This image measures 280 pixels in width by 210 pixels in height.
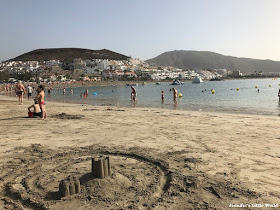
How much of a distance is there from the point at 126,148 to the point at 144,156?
2.49 feet

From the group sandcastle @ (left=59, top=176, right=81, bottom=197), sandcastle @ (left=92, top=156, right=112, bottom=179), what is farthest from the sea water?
sandcastle @ (left=59, top=176, right=81, bottom=197)

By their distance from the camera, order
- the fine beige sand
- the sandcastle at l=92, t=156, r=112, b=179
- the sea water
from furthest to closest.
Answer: the sea water, the sandcastle at l=92, t=156, r=112, b=179, the fine beige sand

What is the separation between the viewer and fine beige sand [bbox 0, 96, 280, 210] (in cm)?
310

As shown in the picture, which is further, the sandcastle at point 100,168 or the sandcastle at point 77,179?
the sandcastle at point 100,168

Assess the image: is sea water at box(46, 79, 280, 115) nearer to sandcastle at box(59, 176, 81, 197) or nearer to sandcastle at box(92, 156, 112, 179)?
sandcastle at box(92, 156, 112, 179)

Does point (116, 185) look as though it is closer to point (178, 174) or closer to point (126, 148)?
point (178, 174)

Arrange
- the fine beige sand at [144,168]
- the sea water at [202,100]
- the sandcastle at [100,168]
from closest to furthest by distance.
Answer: the fine beige sand at [144,168] < the sandcastle at [100,168] < the sea water at [202,100]

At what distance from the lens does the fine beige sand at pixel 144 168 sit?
122 inches

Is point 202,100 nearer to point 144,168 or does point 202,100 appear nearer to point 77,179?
point 144,168

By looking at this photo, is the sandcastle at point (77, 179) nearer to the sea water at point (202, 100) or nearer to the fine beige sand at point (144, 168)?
the fine beige sand at point (144, 168)

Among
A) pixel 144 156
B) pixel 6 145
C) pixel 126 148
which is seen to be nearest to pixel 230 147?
pixel 144 156

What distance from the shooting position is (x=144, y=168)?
4.25 meters

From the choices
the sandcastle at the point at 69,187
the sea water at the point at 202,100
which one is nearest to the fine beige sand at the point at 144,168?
the sandcastle at the point at 69,187

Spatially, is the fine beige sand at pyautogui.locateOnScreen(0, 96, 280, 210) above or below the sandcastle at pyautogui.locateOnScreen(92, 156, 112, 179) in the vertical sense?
below
